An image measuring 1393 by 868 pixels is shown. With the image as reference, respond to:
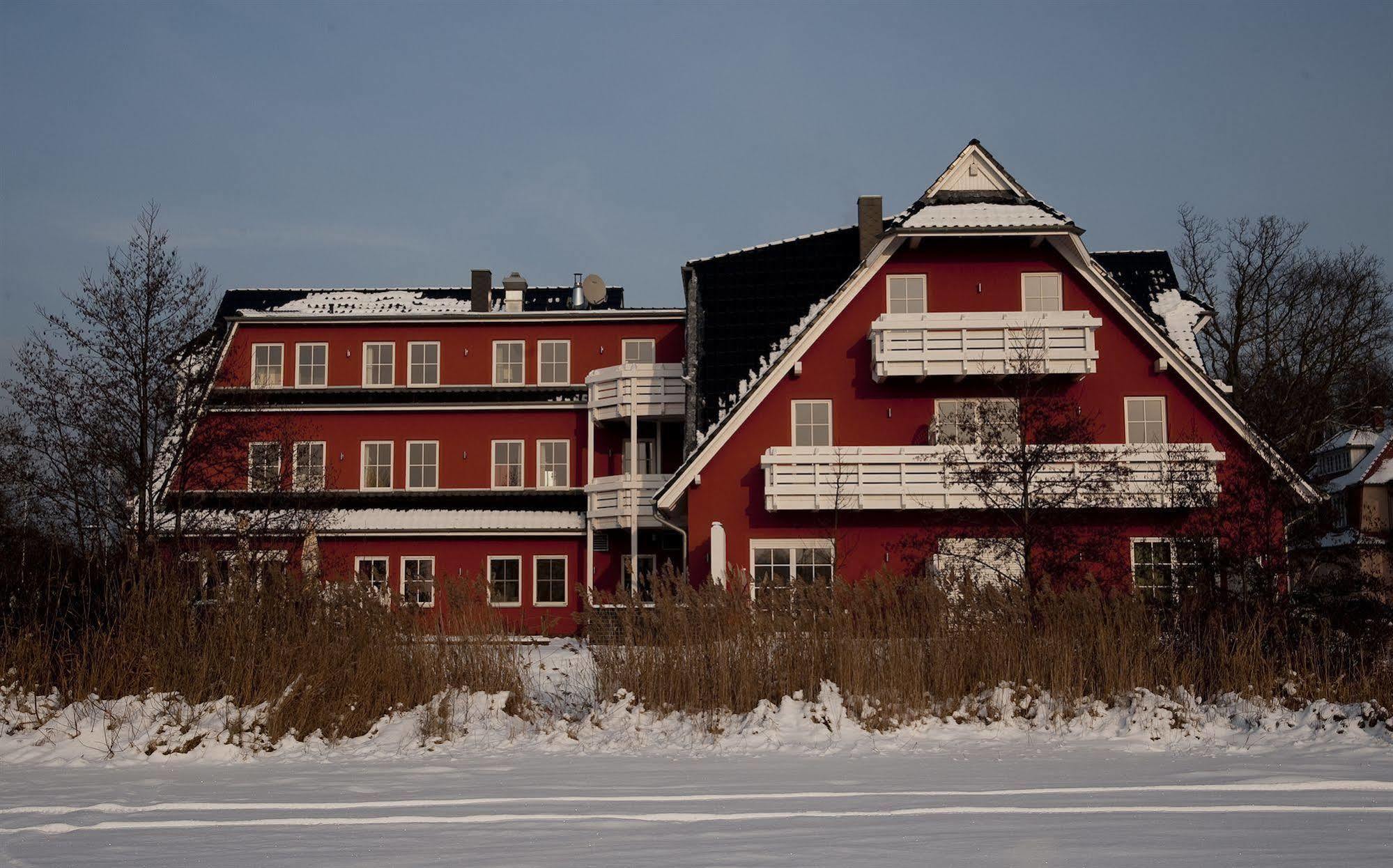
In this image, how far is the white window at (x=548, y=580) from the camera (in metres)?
37.3

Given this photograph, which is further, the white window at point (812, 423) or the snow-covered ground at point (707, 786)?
the white window at point (812, 423)

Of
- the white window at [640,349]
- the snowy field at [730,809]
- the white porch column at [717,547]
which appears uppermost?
the white window at [640,349]

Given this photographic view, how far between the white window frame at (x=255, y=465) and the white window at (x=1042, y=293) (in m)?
18.3

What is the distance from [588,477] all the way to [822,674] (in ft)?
78.4

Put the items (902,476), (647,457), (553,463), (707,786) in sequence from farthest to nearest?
1. (553,463)
2. (647,457)
3. (902,476)
4. (707,786)

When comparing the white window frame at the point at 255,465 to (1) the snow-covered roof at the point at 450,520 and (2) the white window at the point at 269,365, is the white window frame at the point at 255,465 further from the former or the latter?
(2) the white window at the point at 269,365

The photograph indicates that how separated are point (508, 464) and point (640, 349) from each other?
5.24m

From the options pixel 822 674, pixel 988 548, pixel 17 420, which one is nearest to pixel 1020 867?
pixel 822 674

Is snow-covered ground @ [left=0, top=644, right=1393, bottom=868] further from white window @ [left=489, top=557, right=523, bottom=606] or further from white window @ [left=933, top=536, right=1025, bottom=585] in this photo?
white window @ [left=489, top=557, right=523, bottom=606]

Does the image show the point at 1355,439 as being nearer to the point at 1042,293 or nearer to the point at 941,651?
the point at 1042,293

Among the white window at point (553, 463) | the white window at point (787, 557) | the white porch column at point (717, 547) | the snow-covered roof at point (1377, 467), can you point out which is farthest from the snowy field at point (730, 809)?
the snow-covered roof at point (1377, 467)

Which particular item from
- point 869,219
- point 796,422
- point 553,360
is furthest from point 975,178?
point 553,360

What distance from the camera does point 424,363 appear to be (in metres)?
40.0

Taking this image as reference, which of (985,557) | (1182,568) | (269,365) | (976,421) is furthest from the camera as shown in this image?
(269,365)
